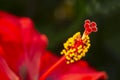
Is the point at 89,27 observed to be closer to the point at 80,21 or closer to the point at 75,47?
the point at 75,47

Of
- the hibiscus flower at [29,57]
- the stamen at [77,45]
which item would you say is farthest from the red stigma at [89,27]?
the hibiscus flower at [29,57]

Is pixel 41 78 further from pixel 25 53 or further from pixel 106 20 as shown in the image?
pixel 106 20

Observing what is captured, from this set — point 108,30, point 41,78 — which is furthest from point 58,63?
point 108,30

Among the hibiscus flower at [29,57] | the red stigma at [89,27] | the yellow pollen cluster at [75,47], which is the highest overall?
the hibiscus flower at [29,57]

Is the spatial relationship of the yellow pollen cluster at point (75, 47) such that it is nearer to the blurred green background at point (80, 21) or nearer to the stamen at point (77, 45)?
the stamen at point (77, 45)

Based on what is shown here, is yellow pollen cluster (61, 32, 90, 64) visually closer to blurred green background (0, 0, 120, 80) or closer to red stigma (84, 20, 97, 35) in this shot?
red stigma (84, 20, 97, 35)

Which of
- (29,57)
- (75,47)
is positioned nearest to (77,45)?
(75,47)

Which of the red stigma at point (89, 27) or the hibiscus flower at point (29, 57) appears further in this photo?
the hibiscus flower at point (29, 57)
